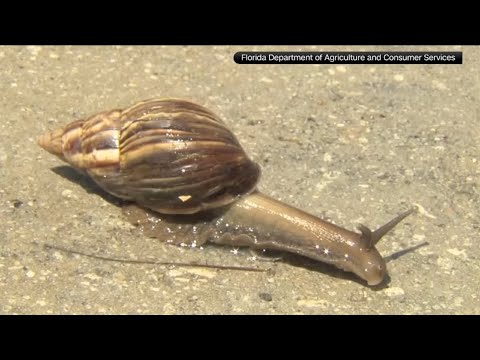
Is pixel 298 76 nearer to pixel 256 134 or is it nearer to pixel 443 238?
pixel 256 134

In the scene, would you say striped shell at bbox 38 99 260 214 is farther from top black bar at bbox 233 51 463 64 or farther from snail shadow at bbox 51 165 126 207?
top black bar at bbox 233 51 463 64

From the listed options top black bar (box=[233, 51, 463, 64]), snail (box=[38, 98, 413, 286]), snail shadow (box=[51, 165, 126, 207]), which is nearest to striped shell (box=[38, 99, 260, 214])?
snail (box=[38, 98, 413, 286])

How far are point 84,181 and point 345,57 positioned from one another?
2249 millimetres

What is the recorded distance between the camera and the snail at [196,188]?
4637 millimetres

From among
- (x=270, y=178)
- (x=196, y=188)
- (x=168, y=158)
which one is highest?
(x=168, y=158)

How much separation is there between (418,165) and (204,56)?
1797mm

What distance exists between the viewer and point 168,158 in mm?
4641

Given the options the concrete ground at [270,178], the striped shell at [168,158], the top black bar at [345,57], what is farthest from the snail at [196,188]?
the top black bar at [345,57]

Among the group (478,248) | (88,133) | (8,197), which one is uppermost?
(88,133)

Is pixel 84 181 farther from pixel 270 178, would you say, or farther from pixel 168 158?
pixel 270 178

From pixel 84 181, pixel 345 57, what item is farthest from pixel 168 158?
pixel 345 57

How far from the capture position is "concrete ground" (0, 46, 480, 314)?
14.7 ft

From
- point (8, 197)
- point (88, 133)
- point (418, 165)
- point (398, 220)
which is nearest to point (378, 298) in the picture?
point (398, 220)

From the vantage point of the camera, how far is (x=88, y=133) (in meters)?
4.89
